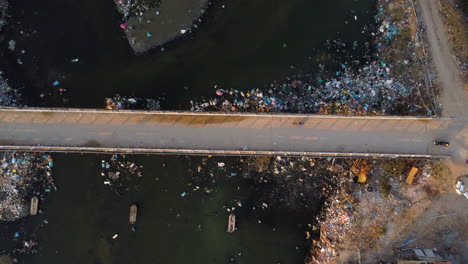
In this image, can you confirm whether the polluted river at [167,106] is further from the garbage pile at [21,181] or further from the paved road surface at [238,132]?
the paved road surface at [238,132]

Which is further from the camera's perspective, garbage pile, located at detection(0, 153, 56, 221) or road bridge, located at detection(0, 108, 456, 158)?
garbage pile, located at detection(0, 153, 56, 221)

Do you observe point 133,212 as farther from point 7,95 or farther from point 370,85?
point 370,85

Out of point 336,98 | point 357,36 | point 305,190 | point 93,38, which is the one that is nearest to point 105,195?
point 93,38

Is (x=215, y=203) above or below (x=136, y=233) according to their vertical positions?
above

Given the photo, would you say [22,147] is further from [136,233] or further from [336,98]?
[336,98]

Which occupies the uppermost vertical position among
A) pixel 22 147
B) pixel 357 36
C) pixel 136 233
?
pixel 357 36

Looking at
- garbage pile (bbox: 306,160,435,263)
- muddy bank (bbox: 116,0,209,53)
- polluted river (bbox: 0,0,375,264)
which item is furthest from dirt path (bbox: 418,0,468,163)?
muddy bank (bbox: 116,0,209,53)

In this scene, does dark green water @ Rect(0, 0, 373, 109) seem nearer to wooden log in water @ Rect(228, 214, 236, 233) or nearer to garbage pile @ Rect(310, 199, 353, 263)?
wooden log in water @ Rect(228, 214, 236, 233)

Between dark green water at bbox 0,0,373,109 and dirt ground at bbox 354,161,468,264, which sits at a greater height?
dark green water at bbox 0,0,373,109
